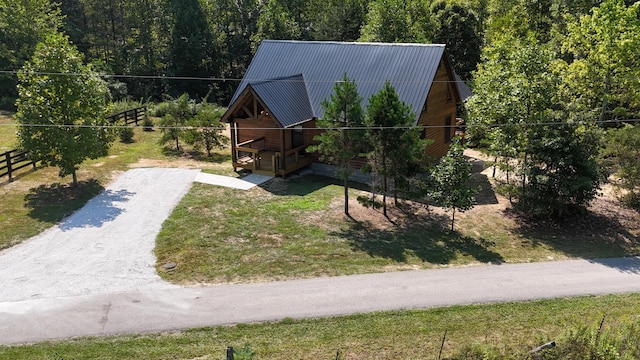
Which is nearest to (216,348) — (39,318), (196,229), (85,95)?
(39,318)

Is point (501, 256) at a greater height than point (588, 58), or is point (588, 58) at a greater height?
point (588, 58)

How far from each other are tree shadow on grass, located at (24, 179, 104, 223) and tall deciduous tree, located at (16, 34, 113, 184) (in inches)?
40.1

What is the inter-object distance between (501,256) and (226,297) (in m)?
9.98

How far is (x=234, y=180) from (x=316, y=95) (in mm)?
6546

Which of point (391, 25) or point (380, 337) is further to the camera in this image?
point (391, 25)

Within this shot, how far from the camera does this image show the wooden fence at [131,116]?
35031 millimetres

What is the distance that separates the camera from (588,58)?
26.2 meters

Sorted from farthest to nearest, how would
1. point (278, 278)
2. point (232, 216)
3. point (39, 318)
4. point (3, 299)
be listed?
point (232, 216) → point (278, 278) → point (3, 299) → point (39, 318)

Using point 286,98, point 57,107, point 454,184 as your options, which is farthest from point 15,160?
point 454,184

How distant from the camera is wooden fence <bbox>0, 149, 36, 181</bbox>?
24500 mm

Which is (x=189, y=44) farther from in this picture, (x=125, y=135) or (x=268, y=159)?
(x=268, y=159)

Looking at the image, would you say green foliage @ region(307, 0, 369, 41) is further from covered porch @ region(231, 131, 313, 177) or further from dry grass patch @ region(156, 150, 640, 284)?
dry grass patch @ region(156, 150, 640, 284)

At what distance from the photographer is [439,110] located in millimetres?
27562

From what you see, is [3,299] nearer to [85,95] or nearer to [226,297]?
[226,297]
